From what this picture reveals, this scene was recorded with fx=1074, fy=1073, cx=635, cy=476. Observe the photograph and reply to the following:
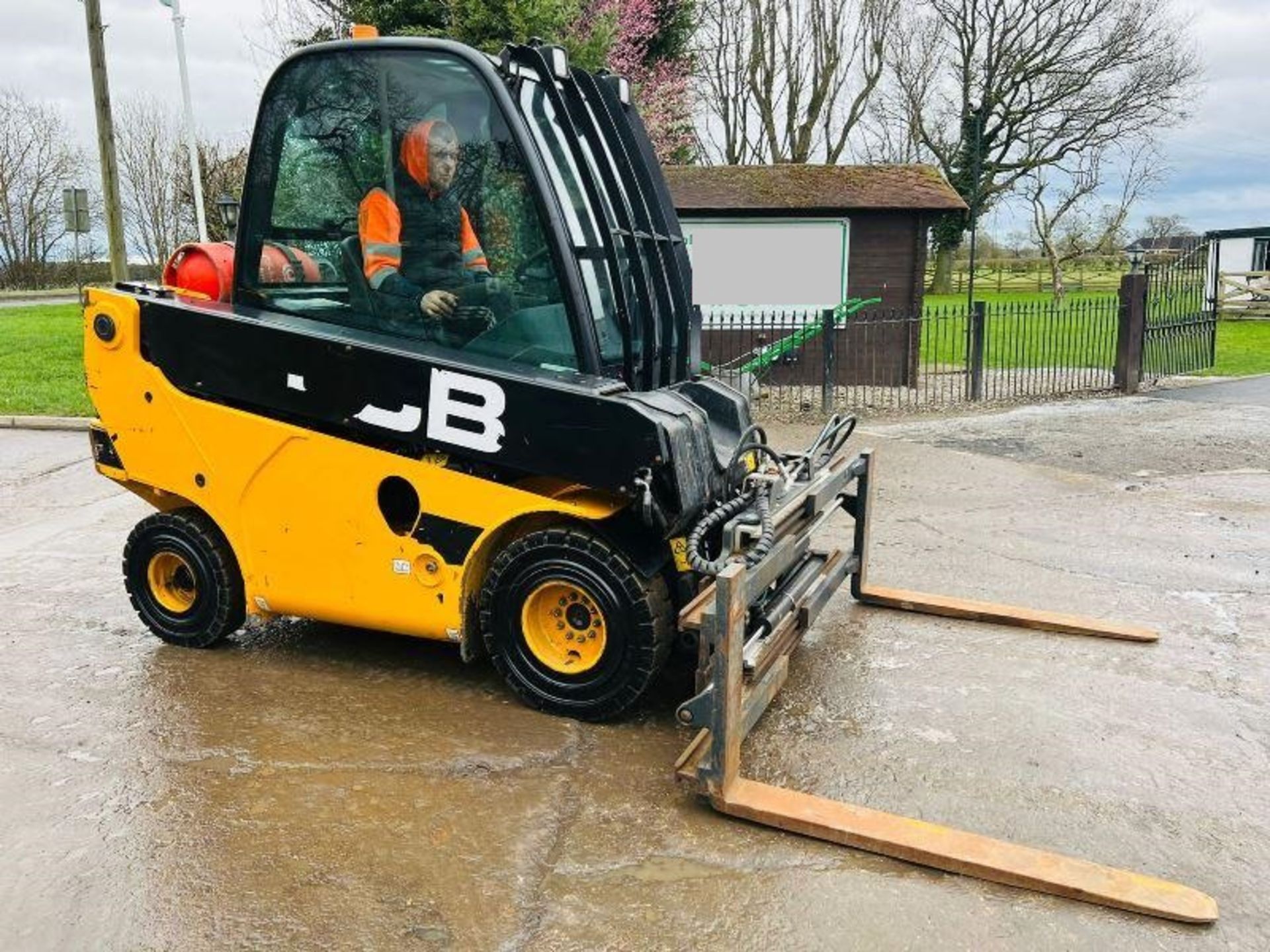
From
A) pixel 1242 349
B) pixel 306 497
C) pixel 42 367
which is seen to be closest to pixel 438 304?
pixel 306 497

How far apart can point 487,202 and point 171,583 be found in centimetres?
248

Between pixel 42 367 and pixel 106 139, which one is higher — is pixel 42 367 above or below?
below

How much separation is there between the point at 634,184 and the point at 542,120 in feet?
1.82

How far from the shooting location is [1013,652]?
506cm

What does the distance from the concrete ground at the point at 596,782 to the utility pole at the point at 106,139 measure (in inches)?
432

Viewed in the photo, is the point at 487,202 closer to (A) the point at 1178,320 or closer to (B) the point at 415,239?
(B) the point at 415,239

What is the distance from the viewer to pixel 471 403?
159 inches

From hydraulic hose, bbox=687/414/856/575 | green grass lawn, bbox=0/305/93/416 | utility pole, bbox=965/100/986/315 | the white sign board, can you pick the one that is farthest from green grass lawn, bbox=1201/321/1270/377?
green grass lawn, bbox=0/305/93/416

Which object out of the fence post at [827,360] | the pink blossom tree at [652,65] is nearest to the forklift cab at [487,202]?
the fence post at [827,360]

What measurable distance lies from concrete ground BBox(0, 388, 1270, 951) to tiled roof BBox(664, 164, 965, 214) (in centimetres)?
986

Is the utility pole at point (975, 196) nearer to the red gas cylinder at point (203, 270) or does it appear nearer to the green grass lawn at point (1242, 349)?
the green grass lawn at point (1242, 349)

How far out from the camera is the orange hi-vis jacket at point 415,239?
4145 millimetres

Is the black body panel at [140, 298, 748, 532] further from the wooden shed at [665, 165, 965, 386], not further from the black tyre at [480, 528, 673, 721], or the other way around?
the wooden shed at [665, 165, 965, 386]

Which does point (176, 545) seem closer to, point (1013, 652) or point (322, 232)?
point (322, 232)
